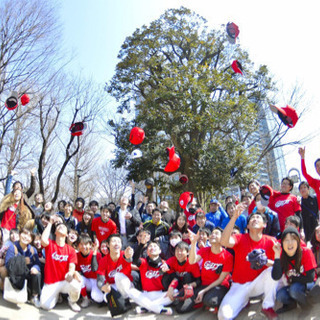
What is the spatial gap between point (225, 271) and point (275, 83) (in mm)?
13673

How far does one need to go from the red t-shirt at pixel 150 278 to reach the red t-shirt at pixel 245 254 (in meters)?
1.18

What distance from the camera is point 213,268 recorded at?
173 inches

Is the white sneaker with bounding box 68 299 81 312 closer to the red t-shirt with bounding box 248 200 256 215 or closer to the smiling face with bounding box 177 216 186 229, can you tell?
the smiling face with bounding box 177 216 186 229

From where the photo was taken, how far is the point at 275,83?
15609mm

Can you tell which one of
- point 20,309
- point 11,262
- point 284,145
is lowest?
point 20,309

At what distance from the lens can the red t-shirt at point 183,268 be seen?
453 cm

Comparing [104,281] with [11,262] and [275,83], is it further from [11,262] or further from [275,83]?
[275,83]

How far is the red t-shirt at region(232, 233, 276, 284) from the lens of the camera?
161 inches

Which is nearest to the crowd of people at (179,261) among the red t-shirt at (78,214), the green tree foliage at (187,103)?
the red t-shirt at (78,214)

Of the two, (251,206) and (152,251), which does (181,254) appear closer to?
(152,251)

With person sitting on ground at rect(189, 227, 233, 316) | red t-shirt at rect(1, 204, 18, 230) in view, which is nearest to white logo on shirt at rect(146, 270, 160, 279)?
person sitting on ground at rect(189, 227, 233, 316)

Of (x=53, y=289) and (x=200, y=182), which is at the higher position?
(x=200, y=182)

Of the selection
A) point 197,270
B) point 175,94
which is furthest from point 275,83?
point 197,270

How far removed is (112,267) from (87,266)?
595 millimetres
